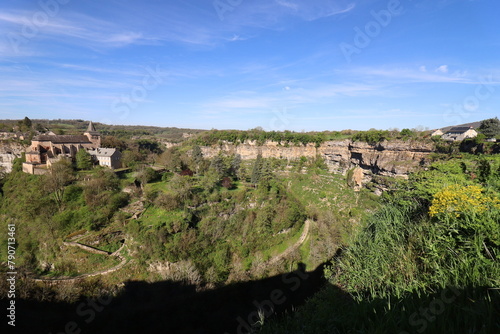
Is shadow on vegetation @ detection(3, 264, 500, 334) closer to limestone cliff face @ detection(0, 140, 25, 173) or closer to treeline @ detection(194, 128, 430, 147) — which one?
limestone cliff face @ detection(0, 140, 25, 173)

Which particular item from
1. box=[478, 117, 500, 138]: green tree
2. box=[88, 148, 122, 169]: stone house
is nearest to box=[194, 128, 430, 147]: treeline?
box=[478, 117, 500, 138]: green tree

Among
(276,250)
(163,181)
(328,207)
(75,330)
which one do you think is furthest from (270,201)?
(75,330)

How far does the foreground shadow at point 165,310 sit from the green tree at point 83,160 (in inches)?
628

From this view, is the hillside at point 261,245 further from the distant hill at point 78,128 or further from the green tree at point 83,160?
the distant hill at point 78,128

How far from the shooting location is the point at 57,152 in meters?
27.1

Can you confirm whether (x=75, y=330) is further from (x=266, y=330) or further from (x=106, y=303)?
(x=266, y=330)

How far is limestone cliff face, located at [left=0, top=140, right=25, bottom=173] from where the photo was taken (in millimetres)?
28109

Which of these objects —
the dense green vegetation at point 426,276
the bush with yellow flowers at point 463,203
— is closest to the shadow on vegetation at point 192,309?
the dense green vegetation at point 426,276

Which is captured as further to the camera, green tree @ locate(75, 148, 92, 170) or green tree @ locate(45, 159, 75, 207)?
green tree @ locate(75, 148, 92, 170)

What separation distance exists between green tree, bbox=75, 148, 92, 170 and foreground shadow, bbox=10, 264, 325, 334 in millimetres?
15950

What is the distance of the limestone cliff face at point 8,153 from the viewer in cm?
2811

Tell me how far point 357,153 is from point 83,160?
3761 centimetres

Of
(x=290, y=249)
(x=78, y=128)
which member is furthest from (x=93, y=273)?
(x=78, y=128)

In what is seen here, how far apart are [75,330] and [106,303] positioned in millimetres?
1833
